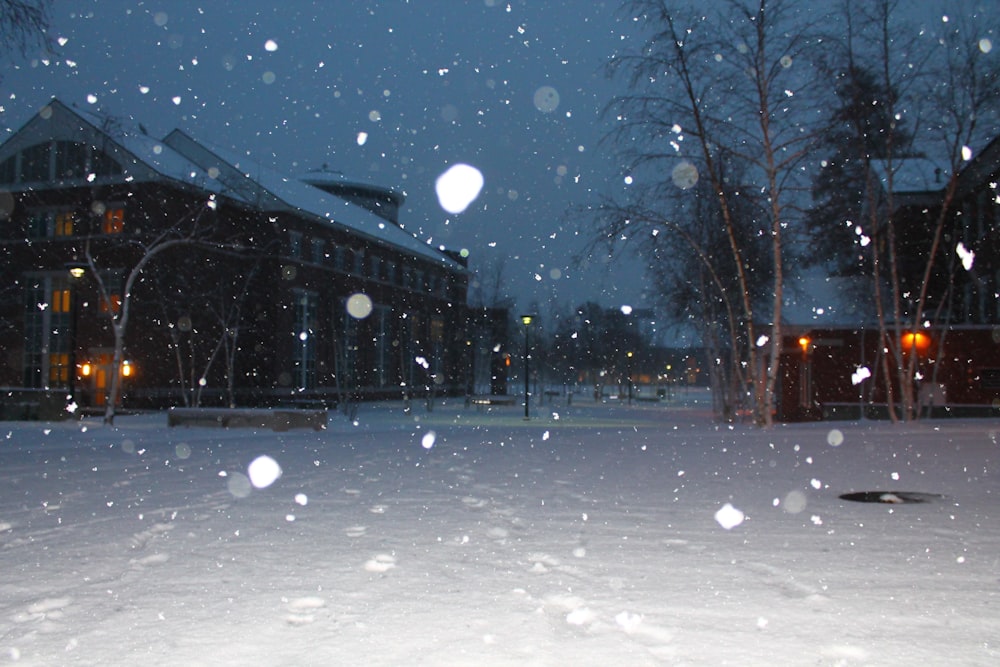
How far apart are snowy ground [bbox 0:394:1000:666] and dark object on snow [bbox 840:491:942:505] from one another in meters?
0.23

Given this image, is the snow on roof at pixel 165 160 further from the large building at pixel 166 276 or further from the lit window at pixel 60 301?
the lit window at pixel 60 301

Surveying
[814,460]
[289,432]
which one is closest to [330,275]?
[289,432]

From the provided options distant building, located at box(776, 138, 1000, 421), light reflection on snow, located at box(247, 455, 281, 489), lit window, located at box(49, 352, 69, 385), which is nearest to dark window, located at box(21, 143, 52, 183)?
lit window, located at box(49, 352, 69, 385)

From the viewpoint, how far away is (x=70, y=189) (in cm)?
4200

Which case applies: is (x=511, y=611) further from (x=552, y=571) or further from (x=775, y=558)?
(x=775, y=558)

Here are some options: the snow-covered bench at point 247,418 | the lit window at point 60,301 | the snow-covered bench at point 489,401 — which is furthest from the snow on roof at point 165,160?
the snow-covered bench at point 489,401

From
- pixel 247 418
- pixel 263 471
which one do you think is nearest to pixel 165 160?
pixel 247 418

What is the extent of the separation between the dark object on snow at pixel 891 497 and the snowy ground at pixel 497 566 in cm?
23

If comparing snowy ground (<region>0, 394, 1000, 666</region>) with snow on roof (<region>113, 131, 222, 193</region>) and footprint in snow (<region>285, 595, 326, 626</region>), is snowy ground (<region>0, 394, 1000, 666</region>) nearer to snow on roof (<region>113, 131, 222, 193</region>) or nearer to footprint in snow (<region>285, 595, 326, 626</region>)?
footprint in snow (<region>285, 595, 326, 626</region>)

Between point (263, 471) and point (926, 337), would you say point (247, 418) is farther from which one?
point (926, 337)

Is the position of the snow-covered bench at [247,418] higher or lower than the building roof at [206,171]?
lower

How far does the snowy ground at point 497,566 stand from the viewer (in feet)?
16.4

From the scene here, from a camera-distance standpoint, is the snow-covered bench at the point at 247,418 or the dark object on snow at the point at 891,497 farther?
the snow-covered bench at the point at 247,418

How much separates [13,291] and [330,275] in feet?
56.9
